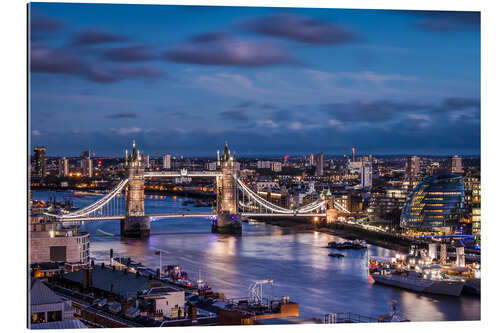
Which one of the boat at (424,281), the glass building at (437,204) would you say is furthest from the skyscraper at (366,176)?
the boat at (424,281)

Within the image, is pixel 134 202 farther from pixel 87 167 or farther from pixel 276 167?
pixel 276 167

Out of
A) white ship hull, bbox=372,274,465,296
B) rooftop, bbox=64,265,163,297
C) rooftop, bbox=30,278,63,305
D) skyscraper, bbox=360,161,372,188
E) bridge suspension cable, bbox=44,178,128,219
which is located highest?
skyscraper, bbox=360,161,372,188

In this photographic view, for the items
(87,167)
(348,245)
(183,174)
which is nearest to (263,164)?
(183,174)

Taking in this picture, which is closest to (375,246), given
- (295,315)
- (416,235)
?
(416,235)

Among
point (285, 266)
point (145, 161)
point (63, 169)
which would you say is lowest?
point (285, 266)

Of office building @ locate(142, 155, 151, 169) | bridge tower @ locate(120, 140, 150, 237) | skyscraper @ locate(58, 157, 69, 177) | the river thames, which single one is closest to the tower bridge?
bridge tower @ locate(120, 140, 150, 237)

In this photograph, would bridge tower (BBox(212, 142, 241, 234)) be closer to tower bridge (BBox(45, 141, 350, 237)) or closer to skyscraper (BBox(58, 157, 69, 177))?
tower bridge (BBox(45, 141, 350, 237))

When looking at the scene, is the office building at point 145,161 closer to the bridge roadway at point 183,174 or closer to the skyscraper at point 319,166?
the bridge roadway at point 183,174
